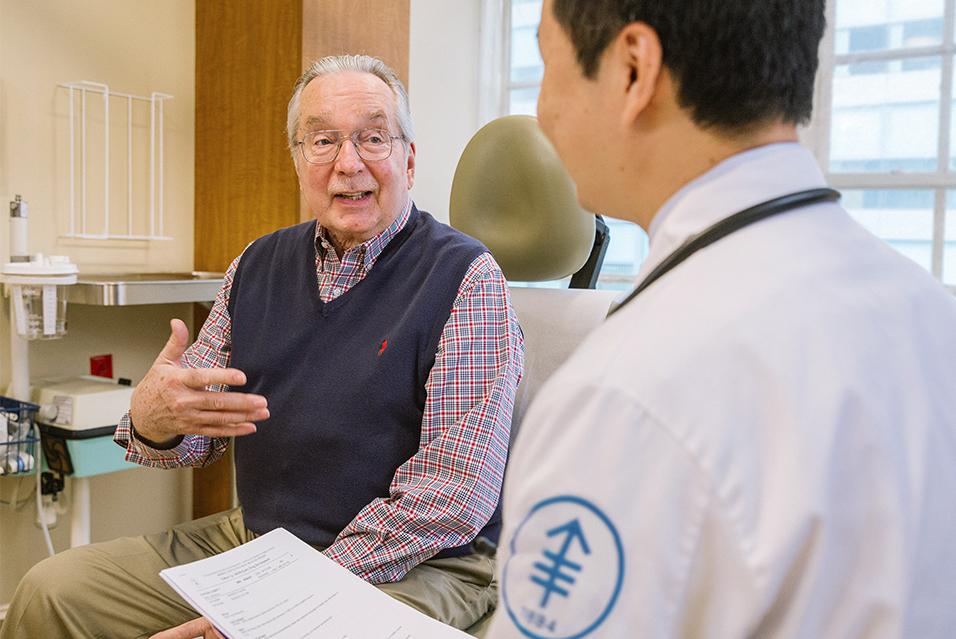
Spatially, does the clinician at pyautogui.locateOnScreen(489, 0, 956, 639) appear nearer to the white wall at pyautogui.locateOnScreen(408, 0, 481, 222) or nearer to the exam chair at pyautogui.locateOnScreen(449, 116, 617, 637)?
the exam chair at pyautogui.locateOnScreen(449, 116, 617, 637)

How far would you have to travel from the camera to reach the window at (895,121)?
2580 millimetres

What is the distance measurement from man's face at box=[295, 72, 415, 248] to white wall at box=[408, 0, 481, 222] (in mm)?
1513

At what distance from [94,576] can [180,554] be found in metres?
0.14

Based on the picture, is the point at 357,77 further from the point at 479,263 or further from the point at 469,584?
the point at 469,584

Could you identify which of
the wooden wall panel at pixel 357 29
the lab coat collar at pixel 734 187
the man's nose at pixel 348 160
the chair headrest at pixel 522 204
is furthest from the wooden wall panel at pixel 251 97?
the lab coat collar at pixel 734 187

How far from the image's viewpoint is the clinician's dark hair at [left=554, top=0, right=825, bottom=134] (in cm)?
55

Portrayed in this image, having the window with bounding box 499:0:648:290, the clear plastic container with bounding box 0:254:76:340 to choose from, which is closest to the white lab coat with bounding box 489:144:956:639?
the clear plastic container with bounding box 0:254:76:340

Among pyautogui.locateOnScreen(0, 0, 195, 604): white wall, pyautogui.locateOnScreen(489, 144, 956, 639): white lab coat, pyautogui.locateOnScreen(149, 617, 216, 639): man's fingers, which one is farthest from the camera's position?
pyautogui.locateOnScreen(0, 0, 195, 604): white wall

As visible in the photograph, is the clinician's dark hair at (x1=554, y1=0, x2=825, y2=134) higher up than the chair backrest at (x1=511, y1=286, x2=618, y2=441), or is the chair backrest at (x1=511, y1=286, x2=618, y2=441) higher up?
the clinician's dark hair at (x1=554, y1=0, x2=825, y2=134)

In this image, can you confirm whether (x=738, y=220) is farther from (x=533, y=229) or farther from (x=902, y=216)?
(x=902, y=216)

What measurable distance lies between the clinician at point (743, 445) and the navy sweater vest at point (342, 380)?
2.65 ft

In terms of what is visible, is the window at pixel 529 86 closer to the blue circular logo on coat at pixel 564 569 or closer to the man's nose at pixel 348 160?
the man's nose at pixel 348 160

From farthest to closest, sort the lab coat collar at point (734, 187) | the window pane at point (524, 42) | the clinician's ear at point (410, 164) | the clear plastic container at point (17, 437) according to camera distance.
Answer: the window pane at point (524, 42), the clear plastic container at point (17, 437), the clinician's ear at point (410, 164), the lab coat collar at point (734, 187)

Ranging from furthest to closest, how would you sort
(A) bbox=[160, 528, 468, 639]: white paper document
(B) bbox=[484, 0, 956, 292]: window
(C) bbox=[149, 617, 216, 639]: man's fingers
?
(B) bbox=[484, 0, 956, 292]: window < (C) bbox=[149, 617, 216, 639]: man's fingers < (A) bbox=[160, 528, 468, 639]: white paper document
